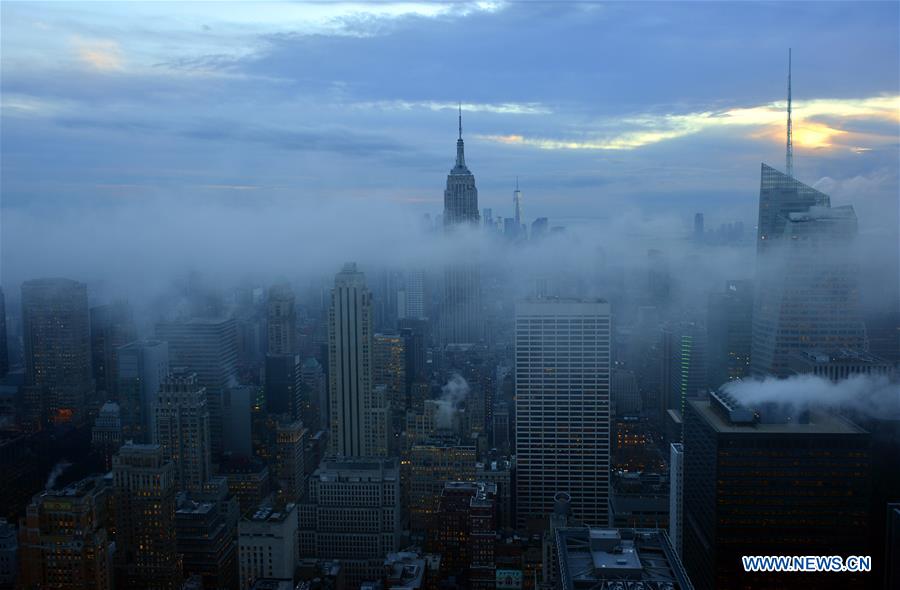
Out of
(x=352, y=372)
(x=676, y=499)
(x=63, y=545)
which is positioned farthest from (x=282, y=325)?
(x=676, y=499)

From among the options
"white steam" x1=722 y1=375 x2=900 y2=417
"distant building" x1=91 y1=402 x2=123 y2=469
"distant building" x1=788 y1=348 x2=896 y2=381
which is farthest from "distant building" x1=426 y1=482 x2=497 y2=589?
"distant building" x1=91 y1=402 x2=123 y2=469

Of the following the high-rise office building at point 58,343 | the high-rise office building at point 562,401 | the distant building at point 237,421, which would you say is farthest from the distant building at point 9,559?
the high-rise office building at point 562,401

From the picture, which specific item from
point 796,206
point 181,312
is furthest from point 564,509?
point 181,312

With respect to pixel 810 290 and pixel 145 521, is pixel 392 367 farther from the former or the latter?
pixel 810 290

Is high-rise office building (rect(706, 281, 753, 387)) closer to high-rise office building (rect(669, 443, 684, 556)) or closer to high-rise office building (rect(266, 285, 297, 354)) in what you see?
A: high-rise office building (rect(669, 443, 684, 556))

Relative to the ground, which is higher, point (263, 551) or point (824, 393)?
point (824, 393)

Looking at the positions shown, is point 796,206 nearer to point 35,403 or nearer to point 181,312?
point 181,312
